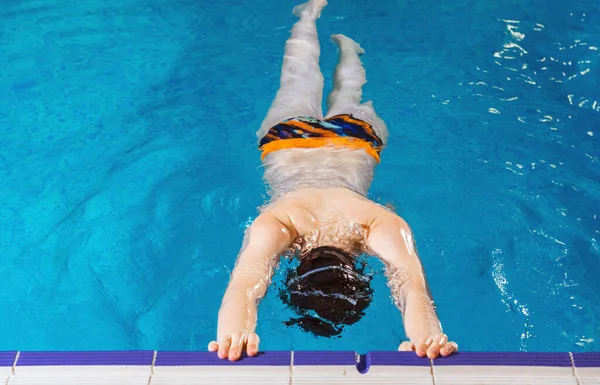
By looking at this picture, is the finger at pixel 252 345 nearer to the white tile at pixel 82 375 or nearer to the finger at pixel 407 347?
the white tile at pixel 82 375

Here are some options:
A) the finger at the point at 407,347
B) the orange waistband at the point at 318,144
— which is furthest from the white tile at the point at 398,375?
the orange waistband at the point at 318,144

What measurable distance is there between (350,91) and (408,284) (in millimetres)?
2253

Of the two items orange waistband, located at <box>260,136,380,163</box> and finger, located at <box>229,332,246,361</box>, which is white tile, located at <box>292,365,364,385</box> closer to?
finger, located at <box>229,332,246,361</box>

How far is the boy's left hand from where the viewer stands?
2.55 metres

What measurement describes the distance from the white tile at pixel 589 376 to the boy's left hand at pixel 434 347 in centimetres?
48

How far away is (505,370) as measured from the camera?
249cm

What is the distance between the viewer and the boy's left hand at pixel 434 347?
8.36 ft

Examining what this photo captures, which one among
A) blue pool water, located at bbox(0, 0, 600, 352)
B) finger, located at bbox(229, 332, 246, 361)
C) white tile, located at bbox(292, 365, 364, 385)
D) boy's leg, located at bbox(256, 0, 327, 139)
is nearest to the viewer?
white tile, located at bbox(292, 365, 364, 385)

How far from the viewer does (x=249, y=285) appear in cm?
295

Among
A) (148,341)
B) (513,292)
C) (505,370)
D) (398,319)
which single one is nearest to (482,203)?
(513,292)

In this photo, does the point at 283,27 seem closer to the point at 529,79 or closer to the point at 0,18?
the point at 529,79

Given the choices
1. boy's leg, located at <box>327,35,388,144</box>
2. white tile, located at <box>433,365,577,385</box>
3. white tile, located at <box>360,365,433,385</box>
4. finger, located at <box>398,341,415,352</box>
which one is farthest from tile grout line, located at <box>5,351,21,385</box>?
boy's leg, located at <box>327,35,388,144</box>

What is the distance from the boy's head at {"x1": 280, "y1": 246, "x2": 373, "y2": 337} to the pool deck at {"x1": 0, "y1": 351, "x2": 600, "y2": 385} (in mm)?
375

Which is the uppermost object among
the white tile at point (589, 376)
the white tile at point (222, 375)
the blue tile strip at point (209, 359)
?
the blue tile strip at point (209, 359)
